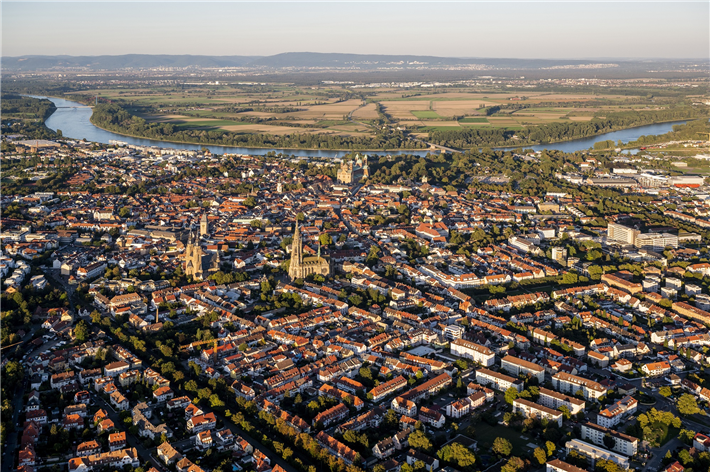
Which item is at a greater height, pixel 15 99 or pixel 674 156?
pixel 15 99

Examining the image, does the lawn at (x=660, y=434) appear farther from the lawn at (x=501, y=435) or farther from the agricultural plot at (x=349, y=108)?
the agricultural plot at (x=349, y=108)

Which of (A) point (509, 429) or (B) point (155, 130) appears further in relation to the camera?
(B) point (155, 130)

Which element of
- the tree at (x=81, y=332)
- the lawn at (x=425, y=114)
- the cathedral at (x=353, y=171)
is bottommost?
the tree at (x=81, y=332)

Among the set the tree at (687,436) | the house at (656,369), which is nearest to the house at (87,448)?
the tree at (687,436)

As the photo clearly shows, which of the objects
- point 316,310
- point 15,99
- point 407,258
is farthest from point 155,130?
point 316,310

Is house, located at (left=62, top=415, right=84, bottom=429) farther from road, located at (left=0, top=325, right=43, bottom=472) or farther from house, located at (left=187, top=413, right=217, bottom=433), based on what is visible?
house, located at (left=187, top=413, right=217, bottom=433)

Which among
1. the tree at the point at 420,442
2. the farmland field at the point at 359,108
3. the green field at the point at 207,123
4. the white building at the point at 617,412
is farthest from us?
the farmland field at the point at 359,108

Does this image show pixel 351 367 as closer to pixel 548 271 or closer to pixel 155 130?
pixel 548 271
